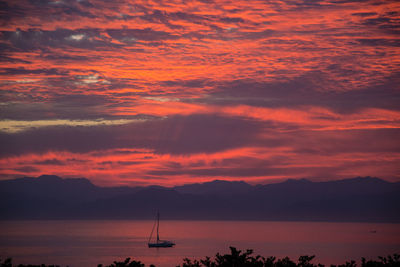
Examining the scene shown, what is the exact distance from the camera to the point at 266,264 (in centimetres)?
2658

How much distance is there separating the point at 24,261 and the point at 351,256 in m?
85.2

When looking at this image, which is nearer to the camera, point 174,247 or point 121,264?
point 121,264

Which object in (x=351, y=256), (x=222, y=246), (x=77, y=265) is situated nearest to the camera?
(x=77, y=265)

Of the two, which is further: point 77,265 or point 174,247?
point 174,247

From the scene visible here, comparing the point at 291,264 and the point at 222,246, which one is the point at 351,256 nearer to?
the point at 222,246

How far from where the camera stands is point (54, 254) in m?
155

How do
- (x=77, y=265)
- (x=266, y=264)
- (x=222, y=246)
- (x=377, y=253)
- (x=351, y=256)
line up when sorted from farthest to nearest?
(x=222, y=246) < (x=377, y=253) < (x=351, y=256) < (x=77, y=265) < (x=266, y=264)

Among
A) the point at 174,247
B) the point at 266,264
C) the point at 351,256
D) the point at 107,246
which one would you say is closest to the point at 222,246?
the point at 174,247

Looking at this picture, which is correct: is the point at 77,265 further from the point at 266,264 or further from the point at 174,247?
the point at 266,264

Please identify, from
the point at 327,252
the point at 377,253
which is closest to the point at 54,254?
the point at 327,252

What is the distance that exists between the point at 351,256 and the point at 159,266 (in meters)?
52.5

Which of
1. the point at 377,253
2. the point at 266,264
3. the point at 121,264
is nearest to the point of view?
the point at 121,264

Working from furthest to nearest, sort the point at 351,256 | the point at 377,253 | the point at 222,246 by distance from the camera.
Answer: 1. the point at 222,246
2. the point at 377,253
3. the point at 351,256

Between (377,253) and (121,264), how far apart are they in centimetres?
14343
